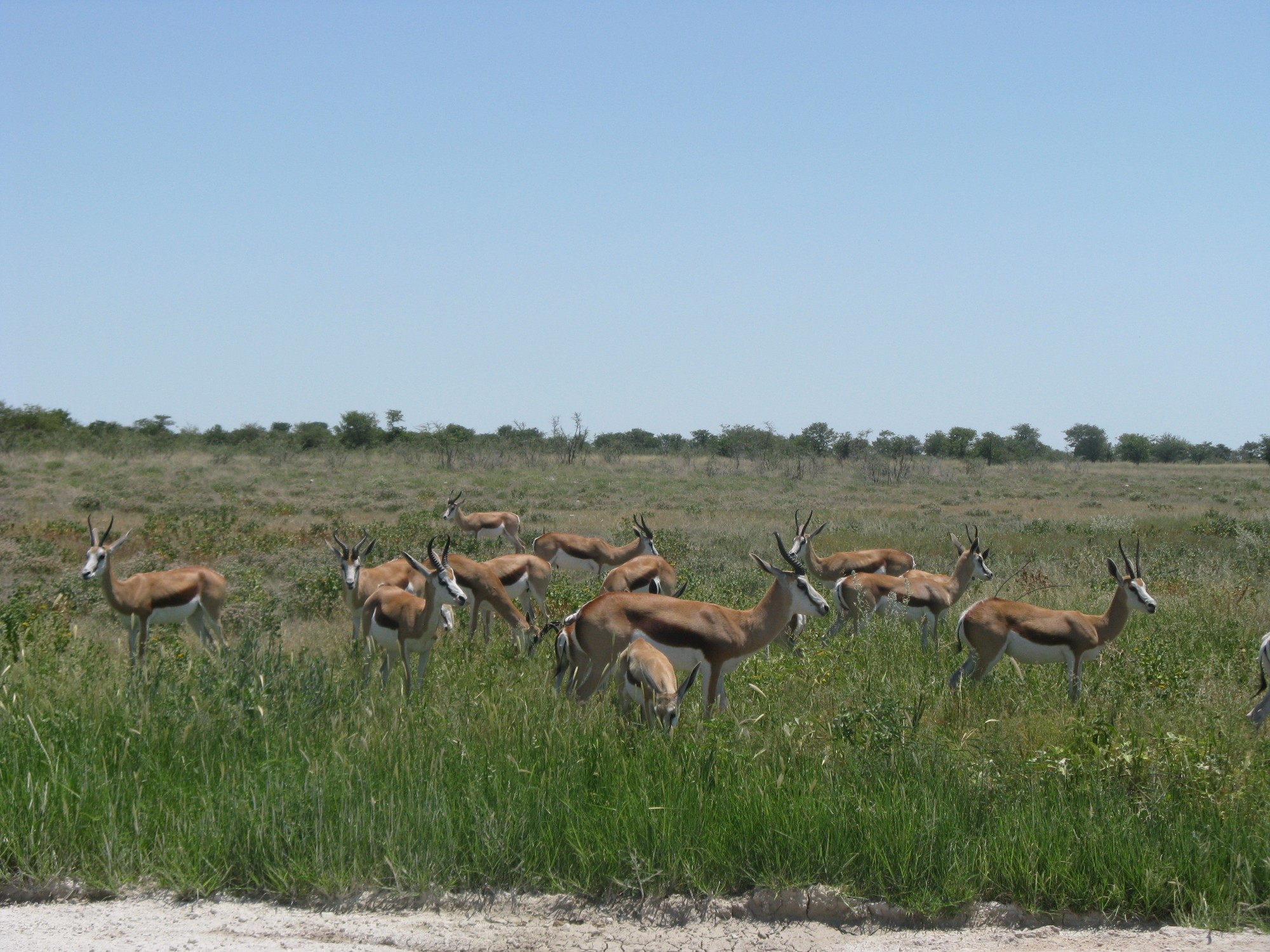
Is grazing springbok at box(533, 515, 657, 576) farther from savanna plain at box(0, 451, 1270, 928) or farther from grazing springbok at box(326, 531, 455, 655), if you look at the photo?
savanna plain at box(0, 451, 1270, 928)

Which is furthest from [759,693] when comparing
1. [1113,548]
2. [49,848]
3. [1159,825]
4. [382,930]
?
[1113,548]

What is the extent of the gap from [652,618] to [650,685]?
1.32 m

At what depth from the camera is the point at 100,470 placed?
38531 millimetres

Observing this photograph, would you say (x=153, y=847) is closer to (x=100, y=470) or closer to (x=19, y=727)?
(x=19, y=727)

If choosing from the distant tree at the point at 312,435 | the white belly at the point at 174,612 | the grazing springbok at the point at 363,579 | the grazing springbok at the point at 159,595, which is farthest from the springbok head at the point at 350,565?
the distant tree at the point at 312,435

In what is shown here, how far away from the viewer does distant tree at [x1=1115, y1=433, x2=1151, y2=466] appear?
93.1 m

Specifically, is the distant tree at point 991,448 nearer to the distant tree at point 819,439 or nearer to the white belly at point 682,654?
the distant tree at point 819,439

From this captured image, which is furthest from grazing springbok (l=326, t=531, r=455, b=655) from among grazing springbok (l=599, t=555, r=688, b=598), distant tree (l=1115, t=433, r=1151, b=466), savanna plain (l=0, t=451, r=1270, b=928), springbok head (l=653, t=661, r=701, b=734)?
distant tree (l=1115, t=433, r=1151, b=466)

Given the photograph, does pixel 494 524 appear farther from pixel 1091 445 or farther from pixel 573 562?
pixel 1091 445

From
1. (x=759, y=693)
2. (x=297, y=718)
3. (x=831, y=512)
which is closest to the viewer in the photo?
(x=297, y=718)

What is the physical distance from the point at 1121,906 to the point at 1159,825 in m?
0.68

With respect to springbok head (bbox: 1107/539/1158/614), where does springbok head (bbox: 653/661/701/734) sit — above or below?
below

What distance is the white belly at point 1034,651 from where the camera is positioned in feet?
30.9

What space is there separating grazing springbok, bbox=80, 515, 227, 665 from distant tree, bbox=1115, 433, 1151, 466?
94796 mm
